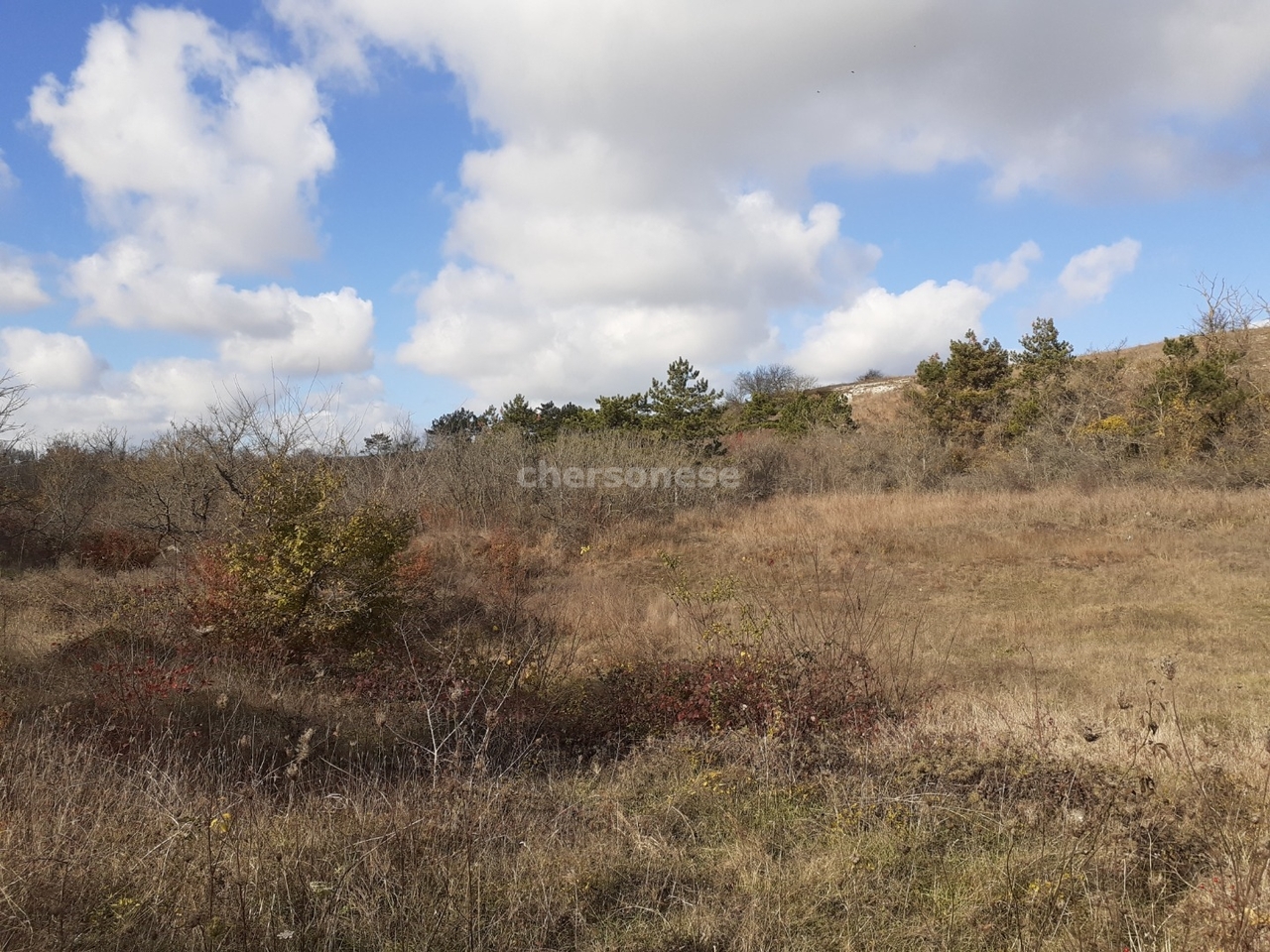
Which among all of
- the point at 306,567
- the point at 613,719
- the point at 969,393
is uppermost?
the point at 969,393

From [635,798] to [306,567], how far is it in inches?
253

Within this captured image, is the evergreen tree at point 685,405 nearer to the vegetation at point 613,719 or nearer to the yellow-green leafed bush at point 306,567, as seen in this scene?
the vegetation at point 613,719

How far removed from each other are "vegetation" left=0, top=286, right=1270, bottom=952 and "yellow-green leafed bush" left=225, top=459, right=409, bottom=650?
45 millimetres

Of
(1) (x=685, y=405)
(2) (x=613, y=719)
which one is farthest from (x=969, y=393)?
(2) (x=613, y=719)

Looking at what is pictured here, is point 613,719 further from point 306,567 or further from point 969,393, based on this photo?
point 969,393

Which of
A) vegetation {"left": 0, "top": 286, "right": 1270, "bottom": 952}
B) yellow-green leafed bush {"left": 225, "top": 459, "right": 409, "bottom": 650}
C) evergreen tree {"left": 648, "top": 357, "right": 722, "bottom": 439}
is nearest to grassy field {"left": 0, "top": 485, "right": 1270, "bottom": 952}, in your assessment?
vegetation {"left": 0, "top": 286, "right": 1270, "bottom": 952}

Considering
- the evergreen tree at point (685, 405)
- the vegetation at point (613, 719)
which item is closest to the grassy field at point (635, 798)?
the vegetation at point (613, 719)

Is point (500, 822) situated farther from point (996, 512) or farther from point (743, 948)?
point (996, 512)

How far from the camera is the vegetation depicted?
3320 millimetres

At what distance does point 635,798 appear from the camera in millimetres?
5477

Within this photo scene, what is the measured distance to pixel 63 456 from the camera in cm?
2589

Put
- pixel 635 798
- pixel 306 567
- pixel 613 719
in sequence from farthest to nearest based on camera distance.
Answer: pixel 306 567 → pixel 613 719 → pixel 635 798

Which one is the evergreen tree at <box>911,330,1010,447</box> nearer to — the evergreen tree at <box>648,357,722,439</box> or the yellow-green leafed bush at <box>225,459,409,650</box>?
the evergreen tree at <box>648,357,722,439</box>

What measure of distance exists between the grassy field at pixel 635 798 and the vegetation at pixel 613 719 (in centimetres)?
3
